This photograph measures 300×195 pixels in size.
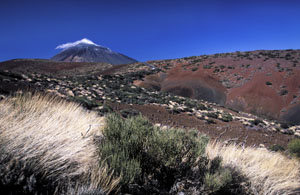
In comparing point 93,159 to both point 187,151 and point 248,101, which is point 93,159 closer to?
point 187,151

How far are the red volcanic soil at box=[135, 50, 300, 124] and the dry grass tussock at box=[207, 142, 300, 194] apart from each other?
68.5 ft

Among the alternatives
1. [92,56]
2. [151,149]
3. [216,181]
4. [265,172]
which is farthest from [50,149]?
[92,56]

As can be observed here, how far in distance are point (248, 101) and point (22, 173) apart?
27.6 metres

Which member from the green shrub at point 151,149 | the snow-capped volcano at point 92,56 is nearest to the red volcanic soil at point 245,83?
the green shrub at point 151,149

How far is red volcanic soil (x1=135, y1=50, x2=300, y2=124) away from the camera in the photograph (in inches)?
896

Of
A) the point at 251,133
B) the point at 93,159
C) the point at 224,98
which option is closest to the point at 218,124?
the point at 251,133

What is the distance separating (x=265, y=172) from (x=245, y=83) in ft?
92.9

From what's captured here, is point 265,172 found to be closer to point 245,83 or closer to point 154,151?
point 154,151

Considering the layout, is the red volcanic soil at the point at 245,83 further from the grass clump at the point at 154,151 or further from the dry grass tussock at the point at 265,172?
the grass clump at the point at 154,151

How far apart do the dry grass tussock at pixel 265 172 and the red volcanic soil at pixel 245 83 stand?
20.9 meters

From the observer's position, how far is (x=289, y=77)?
26.5 meters

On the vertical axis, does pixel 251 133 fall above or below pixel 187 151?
below

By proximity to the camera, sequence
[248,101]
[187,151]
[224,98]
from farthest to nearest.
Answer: [224,98]
[248,101]
[187,151]

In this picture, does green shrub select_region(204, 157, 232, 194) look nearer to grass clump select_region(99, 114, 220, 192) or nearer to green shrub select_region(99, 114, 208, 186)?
grass clump select_region(99, 114, 220, 192)
